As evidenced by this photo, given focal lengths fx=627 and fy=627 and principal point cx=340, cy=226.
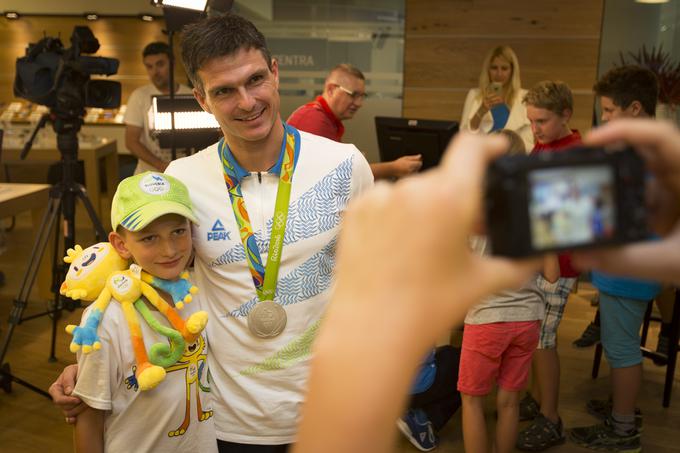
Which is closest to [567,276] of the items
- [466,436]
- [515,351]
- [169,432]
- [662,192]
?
[515,351]

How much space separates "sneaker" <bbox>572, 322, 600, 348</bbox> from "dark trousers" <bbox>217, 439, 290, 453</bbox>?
289 centimetres

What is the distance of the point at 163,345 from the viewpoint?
136 centimetres

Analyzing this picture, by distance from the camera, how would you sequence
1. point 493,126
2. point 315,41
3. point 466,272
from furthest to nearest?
point 315,41, point 493,126, point 466,272

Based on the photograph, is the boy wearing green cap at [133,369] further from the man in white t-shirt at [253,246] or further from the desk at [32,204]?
the desk at [32,204]

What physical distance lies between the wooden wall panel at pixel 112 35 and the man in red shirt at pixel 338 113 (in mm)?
4763

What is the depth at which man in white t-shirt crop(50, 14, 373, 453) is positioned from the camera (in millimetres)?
1438

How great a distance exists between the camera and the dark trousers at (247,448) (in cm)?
147

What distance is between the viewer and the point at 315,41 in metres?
6.16

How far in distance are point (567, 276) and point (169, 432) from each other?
1863 mm

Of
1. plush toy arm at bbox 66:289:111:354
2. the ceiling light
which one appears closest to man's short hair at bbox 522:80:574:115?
the ceiling light

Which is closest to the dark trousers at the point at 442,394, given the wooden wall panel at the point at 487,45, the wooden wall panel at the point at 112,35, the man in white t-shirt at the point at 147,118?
the man in white t-shirt at the point at 147,118

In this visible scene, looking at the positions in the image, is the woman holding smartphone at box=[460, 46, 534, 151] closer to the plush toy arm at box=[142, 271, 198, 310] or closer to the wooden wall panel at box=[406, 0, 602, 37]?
the wooden wall panel at box=[406, 0, 602, 37]

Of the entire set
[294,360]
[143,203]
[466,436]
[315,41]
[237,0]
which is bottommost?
[466,436]

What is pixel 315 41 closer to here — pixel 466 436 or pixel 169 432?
pixel 466 436
